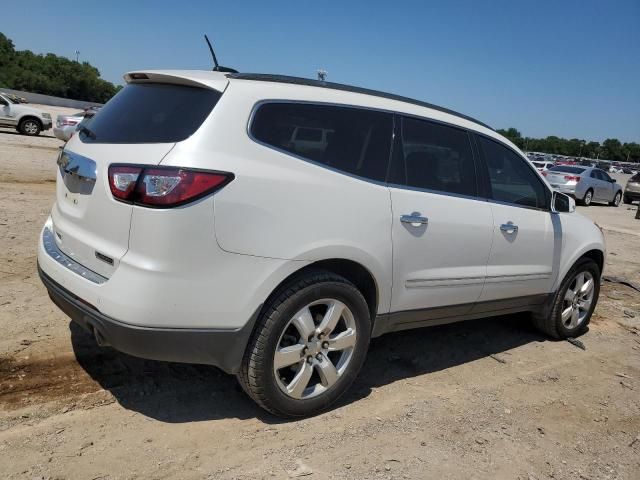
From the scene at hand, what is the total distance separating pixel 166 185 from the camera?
2.69m

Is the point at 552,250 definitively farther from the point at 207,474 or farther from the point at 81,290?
the point at 81,290

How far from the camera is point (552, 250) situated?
15.7ft

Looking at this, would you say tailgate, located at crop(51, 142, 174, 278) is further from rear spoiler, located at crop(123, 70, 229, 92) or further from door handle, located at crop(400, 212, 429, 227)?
door handle, located at crop(400, 212, 429, 227)

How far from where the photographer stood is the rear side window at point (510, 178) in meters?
4.36

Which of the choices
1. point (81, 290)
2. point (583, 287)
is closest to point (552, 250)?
point (583, 287)

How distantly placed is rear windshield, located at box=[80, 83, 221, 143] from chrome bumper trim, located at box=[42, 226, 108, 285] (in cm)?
65

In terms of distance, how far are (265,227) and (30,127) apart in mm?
23127

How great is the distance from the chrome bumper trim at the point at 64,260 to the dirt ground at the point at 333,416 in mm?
785

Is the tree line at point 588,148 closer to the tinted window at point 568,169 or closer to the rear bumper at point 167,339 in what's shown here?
the tinted window at point 568,169

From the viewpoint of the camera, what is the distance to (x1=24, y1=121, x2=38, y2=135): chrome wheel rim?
22500 millimetres

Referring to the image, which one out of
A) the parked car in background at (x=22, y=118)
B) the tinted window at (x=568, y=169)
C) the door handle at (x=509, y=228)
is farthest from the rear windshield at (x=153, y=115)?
the parked car in background at (x=22, y=118)

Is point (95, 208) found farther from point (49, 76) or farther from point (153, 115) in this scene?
point (49, 76)

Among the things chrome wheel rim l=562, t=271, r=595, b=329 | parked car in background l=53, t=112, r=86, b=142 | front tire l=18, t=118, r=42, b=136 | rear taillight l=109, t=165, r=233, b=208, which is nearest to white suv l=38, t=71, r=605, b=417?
rear taillight l=109, t=165, r=233, b=208

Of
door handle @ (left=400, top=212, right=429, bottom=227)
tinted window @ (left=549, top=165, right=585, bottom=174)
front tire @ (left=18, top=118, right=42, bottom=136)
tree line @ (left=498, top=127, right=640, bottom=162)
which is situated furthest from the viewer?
tree line @ (left=498, top=127, right=640, bottom=162)
